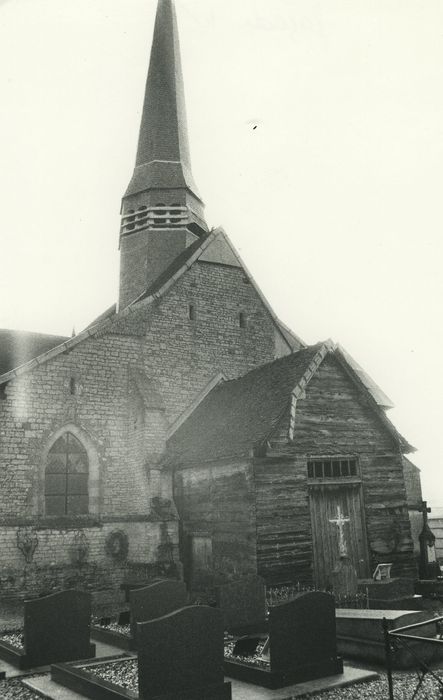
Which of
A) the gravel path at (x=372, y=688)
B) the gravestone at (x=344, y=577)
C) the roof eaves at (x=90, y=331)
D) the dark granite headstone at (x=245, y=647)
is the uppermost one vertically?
the roof eaves at (x=90, y=331)

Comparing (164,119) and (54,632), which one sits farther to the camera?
(164,119)

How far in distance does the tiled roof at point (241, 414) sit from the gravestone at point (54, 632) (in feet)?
18.2

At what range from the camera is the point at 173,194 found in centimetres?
2527

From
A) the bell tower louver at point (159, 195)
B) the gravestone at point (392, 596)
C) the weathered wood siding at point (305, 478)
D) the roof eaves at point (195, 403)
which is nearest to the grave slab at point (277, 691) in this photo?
the gravestone at point (392, 596)

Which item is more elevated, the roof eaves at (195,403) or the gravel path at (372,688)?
the roof eaves at (195,403)

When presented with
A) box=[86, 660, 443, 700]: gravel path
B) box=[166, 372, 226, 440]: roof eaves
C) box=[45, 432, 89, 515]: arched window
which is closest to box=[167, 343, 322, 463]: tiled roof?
box=[166, 372, 226, 440]: roof eaves

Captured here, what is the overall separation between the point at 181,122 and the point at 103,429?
16.6m

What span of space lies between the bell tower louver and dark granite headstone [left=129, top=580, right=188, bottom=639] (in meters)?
14.5

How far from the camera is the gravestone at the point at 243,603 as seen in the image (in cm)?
1137

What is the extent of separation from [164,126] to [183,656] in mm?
24685

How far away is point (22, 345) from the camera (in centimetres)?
2458

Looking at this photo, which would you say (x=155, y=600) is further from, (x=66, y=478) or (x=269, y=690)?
(x=66, y=478)

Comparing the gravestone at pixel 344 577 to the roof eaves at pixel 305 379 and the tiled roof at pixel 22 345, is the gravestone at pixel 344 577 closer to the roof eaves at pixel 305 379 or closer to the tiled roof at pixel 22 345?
the roof eaves at pixel 305 379

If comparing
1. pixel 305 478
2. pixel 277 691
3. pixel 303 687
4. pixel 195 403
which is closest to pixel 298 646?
pixel 303 687
